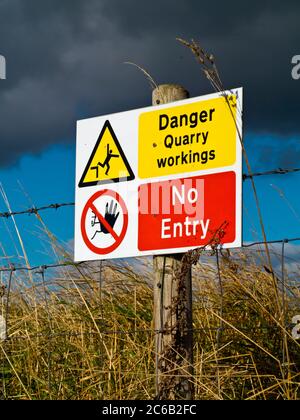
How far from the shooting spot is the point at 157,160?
167 inches

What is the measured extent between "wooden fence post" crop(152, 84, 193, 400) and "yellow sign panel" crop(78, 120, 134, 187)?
1.88 feet

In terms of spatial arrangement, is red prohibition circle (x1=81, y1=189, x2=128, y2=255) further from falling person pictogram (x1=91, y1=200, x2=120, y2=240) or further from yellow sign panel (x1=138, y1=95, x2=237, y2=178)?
yellow sign panel (x1=138, y1=95, x2=237, y2=178)

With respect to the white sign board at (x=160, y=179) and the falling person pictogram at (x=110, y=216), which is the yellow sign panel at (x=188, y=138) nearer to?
Answer: the white sign board at (x=160, y=179)

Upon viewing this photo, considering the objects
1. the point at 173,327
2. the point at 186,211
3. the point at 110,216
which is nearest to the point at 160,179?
the point at 186,211

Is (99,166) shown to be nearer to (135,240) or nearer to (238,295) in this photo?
(135,240)

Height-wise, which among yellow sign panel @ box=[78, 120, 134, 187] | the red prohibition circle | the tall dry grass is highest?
yellow sign panel @ box=[78, 120, 134, 187]

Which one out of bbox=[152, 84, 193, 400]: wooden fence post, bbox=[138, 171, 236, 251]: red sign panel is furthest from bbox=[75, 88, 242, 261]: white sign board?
bbox=[152, 84, 193, 400]: wooden fence post

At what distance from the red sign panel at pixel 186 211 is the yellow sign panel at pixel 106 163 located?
19 centimetres

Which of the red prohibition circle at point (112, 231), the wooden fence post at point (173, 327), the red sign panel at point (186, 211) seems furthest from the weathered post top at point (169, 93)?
the wooden fence post at point (173, 327)

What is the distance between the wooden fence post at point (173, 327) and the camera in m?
3.92

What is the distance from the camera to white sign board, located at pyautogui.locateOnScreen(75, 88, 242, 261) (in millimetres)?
3955
